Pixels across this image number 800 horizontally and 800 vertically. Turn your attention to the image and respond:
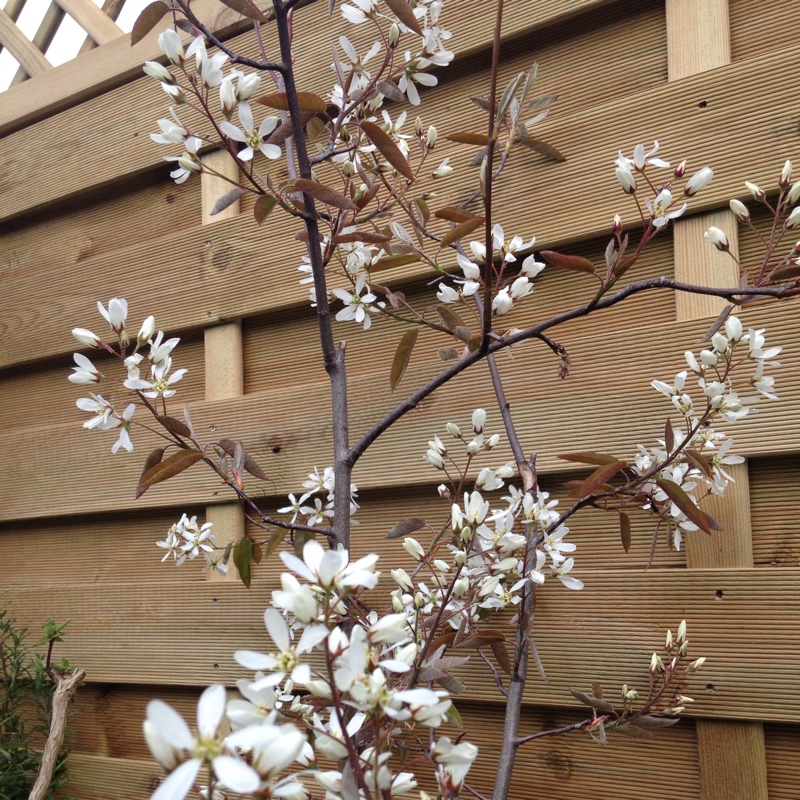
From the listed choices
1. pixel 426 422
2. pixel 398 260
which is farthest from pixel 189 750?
pixel 426 422

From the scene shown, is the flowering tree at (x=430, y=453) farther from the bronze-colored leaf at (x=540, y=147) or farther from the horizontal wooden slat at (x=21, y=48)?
the horizontal wooden slat at (x=21, y=48)

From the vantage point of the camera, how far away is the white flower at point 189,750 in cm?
27

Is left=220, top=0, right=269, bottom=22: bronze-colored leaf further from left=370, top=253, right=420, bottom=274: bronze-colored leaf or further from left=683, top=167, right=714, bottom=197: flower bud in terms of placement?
left=683, top=167, right=714, bottom=197: flower bud

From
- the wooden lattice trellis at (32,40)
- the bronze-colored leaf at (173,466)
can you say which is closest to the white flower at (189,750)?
the bronze-colored leaf at (173,466)

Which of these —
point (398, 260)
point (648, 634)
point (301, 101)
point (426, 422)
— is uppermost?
point (301, 101)

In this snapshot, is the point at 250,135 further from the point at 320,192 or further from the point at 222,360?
the point at 222,360

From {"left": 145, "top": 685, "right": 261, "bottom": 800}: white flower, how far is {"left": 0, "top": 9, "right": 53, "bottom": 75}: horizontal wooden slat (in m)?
1.65

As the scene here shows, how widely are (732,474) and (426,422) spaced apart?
0.38 metres

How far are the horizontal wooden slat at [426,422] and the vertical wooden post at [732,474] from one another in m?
0.05

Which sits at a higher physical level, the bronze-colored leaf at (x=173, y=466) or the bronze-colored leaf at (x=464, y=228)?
the bronze-colored leaf at (x=464, y=228)

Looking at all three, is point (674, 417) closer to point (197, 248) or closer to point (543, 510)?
point (543, 510)

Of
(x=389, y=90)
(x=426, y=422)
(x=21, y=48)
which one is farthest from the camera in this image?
(x=21, y=48)

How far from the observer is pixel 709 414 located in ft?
2.20

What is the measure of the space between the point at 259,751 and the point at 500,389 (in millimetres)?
595
